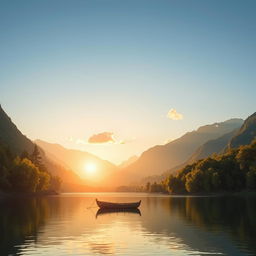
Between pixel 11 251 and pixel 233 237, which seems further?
pixel 233 237

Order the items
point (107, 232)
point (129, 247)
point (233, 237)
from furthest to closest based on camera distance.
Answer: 1. point (107, 232)
2. point (233, 237)
3. point (129, 247)

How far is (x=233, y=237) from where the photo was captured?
2114 inches

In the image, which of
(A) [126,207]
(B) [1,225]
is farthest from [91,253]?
(A) [126,207]

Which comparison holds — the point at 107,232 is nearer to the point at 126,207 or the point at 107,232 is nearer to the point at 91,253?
the point at 91,253

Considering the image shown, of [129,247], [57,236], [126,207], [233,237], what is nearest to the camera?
[129,247]

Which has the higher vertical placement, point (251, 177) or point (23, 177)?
point (23, 177)

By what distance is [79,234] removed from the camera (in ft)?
196

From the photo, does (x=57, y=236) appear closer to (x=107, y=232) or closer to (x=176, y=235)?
(x=107, y=232)

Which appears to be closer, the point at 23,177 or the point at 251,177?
the point at 23,177

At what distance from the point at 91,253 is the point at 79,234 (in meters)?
16.9

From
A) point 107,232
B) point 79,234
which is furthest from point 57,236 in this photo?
point 107,232

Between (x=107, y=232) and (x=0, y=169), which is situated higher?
(x=0, y=169)

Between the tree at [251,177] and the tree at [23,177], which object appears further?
the tree at [251,177]

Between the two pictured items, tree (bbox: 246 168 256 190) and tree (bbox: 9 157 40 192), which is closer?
tree (bbox: 9 157 40 192)
